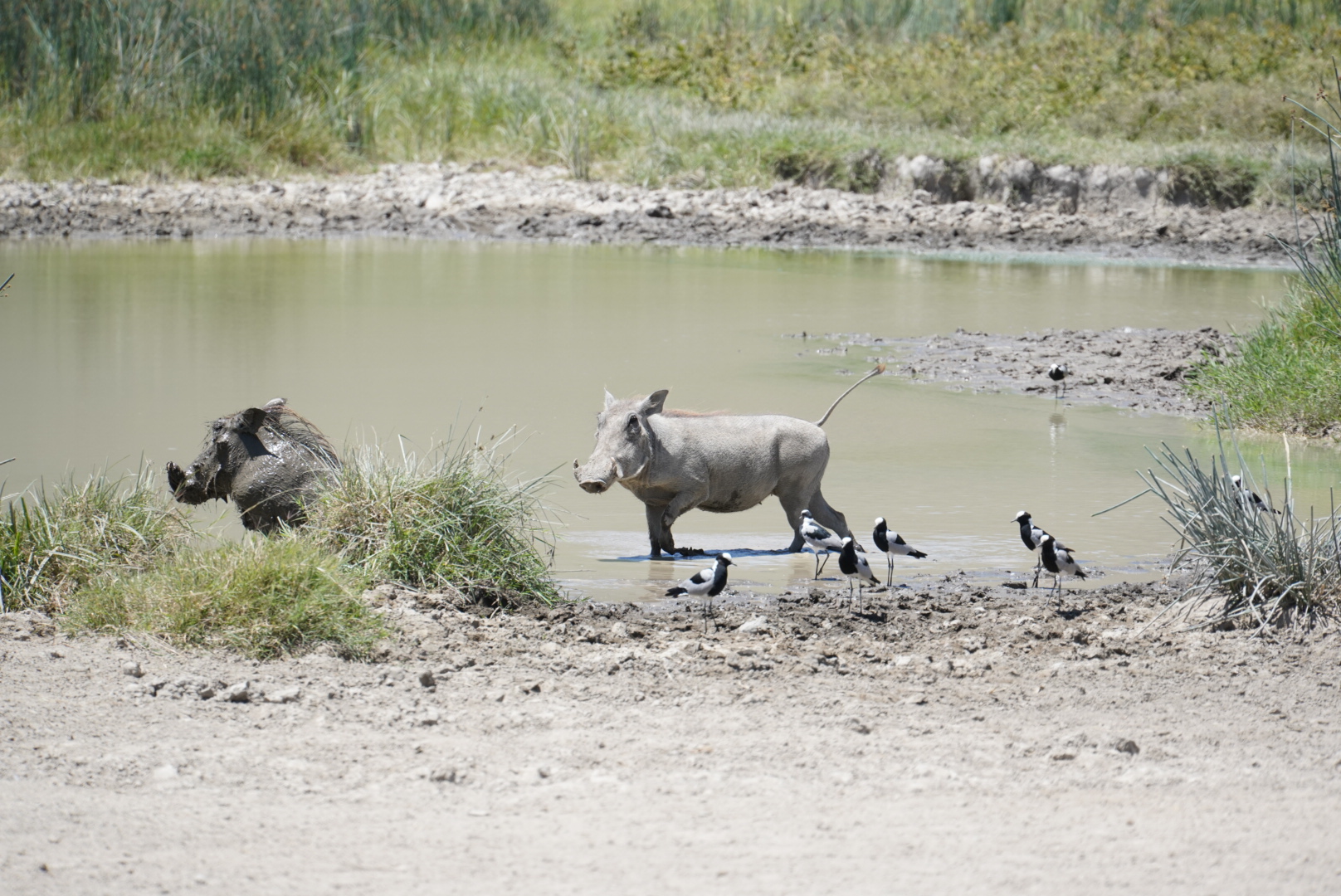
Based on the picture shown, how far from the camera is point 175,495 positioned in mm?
6793

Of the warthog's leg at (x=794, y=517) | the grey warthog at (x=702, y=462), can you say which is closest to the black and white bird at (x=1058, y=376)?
the grey warthog at (x=702, y=462)

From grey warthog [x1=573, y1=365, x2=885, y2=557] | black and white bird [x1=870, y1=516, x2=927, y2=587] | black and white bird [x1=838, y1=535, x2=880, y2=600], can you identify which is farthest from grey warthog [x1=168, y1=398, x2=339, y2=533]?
black and white bird [x1=870, y1=516, x2=927, y2=587]

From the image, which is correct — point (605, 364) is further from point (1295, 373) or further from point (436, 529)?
point (436, 529)

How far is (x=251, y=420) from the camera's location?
6703 mm

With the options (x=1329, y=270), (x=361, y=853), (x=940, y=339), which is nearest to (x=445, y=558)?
(x=361, y=853)

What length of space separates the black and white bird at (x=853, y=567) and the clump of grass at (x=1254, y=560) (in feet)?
4.04

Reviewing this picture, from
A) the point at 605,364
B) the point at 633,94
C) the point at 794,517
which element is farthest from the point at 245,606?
the point at 633,94

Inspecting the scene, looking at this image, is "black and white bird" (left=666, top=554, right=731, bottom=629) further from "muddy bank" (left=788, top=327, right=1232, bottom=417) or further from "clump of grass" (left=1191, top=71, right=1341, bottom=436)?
"muddy bank" (left=788, top=327, right=1232, bottom=417)

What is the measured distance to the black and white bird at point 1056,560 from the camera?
6.39 metres

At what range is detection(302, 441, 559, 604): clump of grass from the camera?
608cm

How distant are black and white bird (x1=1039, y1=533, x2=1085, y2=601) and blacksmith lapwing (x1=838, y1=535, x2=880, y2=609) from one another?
0.73 metres

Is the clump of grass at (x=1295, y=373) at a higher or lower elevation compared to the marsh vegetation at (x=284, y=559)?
higher

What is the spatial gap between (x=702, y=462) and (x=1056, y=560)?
1.86 meters

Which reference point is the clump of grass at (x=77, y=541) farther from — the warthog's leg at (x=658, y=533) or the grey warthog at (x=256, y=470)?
the warthog's leg at (x=658, y=533)
